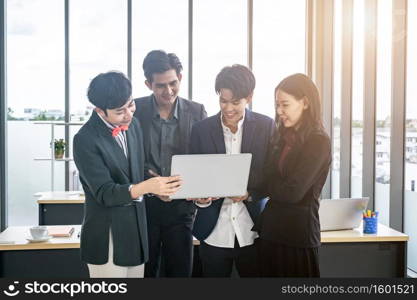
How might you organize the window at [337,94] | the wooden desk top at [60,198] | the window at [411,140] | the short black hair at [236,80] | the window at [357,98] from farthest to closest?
the window at [337,94] < the window at [357,98] < the wooden desk top at [60,198] < the window at [411,140] < the short black hair at [236,80]

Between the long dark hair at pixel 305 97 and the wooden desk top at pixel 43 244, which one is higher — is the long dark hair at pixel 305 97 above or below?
above

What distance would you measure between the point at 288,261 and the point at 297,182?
0.33m

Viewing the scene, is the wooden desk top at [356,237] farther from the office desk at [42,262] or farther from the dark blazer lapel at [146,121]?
the office desk at [42,262]

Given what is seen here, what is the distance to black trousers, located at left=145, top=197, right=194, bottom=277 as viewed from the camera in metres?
2.20

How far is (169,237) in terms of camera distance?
87.9 inches

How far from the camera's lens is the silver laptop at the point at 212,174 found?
1.98m

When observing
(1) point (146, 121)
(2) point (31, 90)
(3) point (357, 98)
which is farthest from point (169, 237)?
(2) point (31, 90)

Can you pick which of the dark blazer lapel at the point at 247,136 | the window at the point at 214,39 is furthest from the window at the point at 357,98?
the dark blazer lapel at the point at 247,136

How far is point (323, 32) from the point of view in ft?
18.8

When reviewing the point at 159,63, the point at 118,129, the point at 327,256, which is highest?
the point at 159,63

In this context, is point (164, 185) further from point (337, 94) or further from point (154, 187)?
point (337, 94)

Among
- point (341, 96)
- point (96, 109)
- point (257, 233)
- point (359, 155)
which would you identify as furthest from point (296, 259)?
point (341, 96)

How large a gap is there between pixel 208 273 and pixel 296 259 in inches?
15.0

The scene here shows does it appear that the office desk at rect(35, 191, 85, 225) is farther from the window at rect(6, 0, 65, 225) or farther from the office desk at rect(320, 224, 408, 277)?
the office desk at rect(320, 224, 408, 277)
